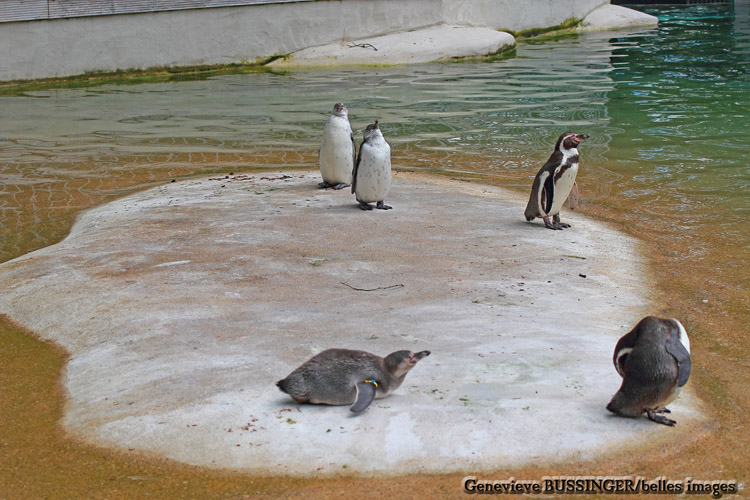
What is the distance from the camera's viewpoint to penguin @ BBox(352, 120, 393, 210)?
311 inches

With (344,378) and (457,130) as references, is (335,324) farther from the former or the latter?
(457,130)

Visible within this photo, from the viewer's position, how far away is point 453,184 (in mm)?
9367

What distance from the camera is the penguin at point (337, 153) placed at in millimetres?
9023

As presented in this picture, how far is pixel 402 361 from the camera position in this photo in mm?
3672

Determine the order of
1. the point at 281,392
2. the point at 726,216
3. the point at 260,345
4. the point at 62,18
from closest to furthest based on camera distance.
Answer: the point at 281,392
the point at 260,345
the point at 726,216
the point at 62,18

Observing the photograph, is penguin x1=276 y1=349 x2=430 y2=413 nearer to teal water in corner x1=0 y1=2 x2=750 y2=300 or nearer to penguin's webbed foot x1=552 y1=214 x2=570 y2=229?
teal water in corner x1=0 y1=2 x2=750 y2=300

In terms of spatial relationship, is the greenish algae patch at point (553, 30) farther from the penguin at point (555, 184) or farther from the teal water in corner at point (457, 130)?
the penguin at point (555, 184)

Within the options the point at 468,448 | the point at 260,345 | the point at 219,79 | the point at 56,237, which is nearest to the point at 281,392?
the point at 260,345

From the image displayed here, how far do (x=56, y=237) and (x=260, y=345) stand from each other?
383cm

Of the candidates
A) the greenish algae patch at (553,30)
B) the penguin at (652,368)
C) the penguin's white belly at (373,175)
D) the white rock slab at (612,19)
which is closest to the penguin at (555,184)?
the penguin's white belly at (373,175)

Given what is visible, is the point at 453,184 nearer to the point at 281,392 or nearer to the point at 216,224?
the point at 216,224

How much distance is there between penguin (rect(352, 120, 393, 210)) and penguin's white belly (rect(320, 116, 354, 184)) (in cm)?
95

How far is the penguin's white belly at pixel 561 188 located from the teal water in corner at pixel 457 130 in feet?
2.87

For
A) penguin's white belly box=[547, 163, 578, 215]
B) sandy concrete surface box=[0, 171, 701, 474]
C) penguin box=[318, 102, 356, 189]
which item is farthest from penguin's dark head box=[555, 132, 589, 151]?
penguin box=[318, 102, 356, 189]
